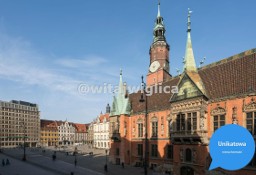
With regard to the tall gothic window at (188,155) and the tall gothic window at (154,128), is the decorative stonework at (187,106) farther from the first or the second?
the tall gothic window at (154,128)

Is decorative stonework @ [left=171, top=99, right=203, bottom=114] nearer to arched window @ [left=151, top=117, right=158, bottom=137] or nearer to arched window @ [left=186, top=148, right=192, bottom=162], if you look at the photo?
arched window @ [left=186, top=148, right=192, bottom=162]

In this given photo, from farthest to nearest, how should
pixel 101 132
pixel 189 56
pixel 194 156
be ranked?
pixel 101 132, pixel 189 56, pixel 194 156

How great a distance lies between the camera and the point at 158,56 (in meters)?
50.7

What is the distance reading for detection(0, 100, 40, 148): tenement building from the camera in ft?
400

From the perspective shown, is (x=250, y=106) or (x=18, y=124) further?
(x=18, y=124)

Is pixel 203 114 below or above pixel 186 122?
above

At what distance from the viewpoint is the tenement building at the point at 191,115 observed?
2702cm

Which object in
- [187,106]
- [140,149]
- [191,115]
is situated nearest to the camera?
[191,115]

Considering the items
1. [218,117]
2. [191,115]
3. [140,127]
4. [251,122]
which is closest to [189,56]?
[191,115]

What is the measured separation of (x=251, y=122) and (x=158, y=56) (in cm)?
2802

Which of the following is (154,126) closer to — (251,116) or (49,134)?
(251,116)

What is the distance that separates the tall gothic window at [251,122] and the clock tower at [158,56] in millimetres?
24251

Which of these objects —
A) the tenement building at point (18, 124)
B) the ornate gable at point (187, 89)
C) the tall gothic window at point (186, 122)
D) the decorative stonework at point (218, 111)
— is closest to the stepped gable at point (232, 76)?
the decorative stonework at point (218, 111)

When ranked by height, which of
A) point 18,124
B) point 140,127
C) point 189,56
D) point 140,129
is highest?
point 189,56
